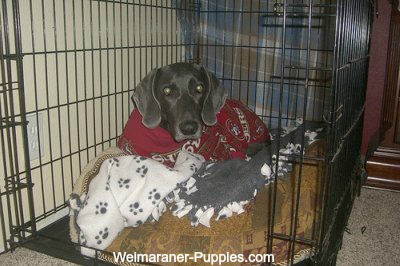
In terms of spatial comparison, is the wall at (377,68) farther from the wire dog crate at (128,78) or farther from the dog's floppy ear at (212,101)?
the dog's floppy ear at (212,101)

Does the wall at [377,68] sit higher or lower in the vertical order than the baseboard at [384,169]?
higher

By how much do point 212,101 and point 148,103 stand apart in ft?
1.17

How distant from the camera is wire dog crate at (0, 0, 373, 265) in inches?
56.3

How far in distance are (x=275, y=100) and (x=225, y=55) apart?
477 mm

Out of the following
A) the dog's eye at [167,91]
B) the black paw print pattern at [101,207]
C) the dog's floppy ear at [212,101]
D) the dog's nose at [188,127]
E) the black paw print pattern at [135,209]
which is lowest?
the black paw print pattern at [135,209]

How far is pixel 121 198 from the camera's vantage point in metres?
1.62

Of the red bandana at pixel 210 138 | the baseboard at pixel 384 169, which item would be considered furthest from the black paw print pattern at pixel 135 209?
the baseboard at pixel 384 169

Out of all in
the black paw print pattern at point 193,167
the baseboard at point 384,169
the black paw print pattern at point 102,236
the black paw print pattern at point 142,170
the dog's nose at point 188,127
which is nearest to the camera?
the black paw print pattern at point 102,236

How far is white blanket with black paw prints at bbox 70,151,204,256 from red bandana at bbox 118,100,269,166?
0.34 metres

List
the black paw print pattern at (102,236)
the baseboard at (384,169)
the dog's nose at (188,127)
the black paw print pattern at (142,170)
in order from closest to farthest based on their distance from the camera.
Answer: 1. the black paw print pattern at (102,236)
2. the black paw print pattern at (142,170)
3. the dog's nose at (188,127)
4. the baseboard at (384,169)

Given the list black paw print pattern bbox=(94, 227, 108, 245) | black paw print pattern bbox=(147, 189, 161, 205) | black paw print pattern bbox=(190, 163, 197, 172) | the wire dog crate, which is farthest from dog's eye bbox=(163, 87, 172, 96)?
black paw print pattern bbox=(94, 227, 108, 245)

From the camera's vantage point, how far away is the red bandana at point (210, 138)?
2096 millimetres

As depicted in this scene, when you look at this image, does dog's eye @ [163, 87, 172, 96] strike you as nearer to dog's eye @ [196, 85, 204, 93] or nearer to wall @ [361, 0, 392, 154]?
dog's eye @ [196, 85, 204, 93]

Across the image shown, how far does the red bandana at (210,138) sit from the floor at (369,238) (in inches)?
25.9
